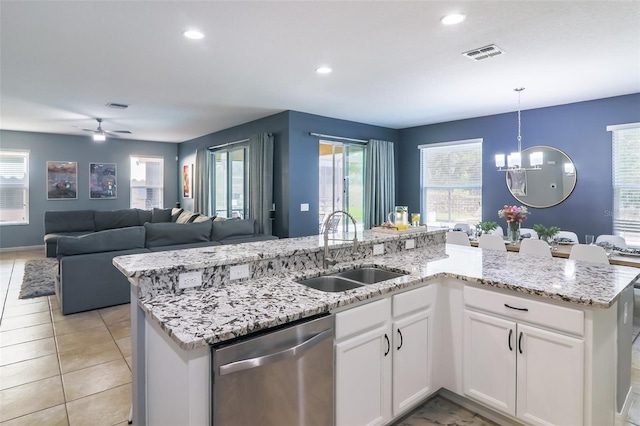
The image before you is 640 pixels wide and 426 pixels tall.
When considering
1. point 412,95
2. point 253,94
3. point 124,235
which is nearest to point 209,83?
point 253,94

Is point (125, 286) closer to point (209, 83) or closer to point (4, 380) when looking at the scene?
point (4, 380)

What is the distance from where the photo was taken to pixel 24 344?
128 inches

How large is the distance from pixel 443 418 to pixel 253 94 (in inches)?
161

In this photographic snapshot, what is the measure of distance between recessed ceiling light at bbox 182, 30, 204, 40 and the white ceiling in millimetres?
58

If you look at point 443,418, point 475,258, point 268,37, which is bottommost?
point 443,418

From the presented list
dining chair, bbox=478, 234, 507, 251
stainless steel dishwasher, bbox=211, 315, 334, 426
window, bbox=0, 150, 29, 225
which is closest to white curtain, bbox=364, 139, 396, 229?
dining chair, bbox=478, 234, 507, 251

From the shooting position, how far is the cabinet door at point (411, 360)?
208 centimetres

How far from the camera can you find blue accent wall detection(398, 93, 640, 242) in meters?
4.82

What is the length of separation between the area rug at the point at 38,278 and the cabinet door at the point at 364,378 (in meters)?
4.47

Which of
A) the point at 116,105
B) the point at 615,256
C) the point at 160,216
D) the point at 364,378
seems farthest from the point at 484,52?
the point at 160,216

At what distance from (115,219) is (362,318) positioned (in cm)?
789

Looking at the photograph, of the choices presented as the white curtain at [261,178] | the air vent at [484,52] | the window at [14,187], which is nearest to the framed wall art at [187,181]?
the window at [14,187]

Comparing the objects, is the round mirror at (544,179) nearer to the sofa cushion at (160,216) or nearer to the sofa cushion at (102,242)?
the sofa cushion at (102,242)

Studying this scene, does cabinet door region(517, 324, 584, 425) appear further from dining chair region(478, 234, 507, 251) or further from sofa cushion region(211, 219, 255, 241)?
sofa cushion region(211, 219, 255, 241)
